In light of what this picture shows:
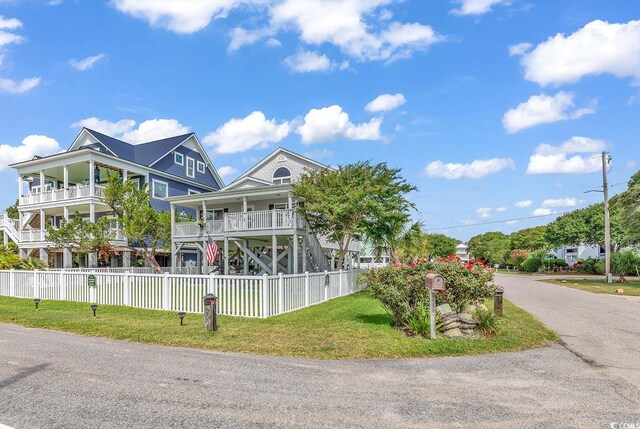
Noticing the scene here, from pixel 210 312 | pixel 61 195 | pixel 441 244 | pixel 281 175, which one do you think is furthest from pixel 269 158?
pixel 441 244

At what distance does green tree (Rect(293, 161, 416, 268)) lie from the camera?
19.4m

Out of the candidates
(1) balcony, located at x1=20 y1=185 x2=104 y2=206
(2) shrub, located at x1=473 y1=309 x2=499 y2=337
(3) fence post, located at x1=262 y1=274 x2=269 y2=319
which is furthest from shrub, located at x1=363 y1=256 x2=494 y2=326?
(1) balcony, located at x1=20 y1=185 x2=104 y2=206

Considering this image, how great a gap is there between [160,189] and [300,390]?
2942cm

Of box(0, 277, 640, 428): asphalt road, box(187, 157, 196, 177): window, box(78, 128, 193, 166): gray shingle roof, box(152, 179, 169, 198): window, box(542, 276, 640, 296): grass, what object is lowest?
box(542, 276, 640, 296): grass

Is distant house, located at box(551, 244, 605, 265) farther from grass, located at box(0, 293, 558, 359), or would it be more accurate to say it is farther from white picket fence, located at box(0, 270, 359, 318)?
grass, located at box(0, 293, 558, 359)

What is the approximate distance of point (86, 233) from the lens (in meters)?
22.0

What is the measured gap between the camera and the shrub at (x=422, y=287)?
9.19m

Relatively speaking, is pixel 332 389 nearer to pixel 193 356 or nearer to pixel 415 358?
pixel 415 358

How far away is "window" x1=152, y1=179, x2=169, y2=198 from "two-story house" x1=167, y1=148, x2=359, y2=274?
5.31m

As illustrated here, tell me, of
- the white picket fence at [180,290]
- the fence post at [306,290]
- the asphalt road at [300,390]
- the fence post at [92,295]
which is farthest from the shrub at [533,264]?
the fence post at [92,295]

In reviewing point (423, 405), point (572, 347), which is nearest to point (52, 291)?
point (423, 405)

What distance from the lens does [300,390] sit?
16.9 feet

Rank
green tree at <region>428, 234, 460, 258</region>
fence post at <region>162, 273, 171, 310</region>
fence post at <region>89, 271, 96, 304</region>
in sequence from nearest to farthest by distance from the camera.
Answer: fence post at <region>162, 273, 171, 310</region>, fence post at <region>89, 271, 96, 304</region>, green tree at <region>428, 234, 460, 258</region>

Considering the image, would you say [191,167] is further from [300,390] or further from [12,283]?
[300,390]
